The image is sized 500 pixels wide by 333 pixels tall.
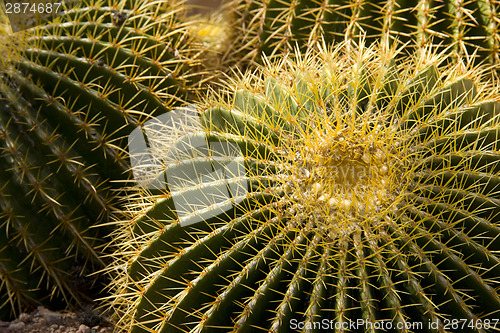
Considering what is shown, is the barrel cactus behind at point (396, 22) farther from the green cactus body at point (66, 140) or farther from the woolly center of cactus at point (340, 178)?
the woolly center of cactus at point (340, 178)

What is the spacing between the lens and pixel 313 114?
1.42 metres

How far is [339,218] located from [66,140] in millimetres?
1085

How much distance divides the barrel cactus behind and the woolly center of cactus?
74 cm

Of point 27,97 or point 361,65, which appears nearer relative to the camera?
point 361,65

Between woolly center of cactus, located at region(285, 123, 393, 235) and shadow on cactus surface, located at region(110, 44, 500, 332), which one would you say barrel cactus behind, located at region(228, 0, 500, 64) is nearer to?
shadow on cactus surface, located at region(110, 44, 500, 332)

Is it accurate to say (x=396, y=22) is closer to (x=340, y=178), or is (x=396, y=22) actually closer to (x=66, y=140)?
(x=340, y=178)

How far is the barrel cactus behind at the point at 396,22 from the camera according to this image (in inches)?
79.7

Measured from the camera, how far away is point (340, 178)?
1.36 meters

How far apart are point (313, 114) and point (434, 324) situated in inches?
24.3

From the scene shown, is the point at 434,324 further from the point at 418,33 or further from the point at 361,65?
the point at 418,33

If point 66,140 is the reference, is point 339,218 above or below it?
below

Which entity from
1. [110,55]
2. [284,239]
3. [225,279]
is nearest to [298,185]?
[284,239]

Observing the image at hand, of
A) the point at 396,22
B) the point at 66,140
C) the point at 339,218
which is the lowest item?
the point at 339,218

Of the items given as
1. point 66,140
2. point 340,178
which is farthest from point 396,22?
point 66,140
